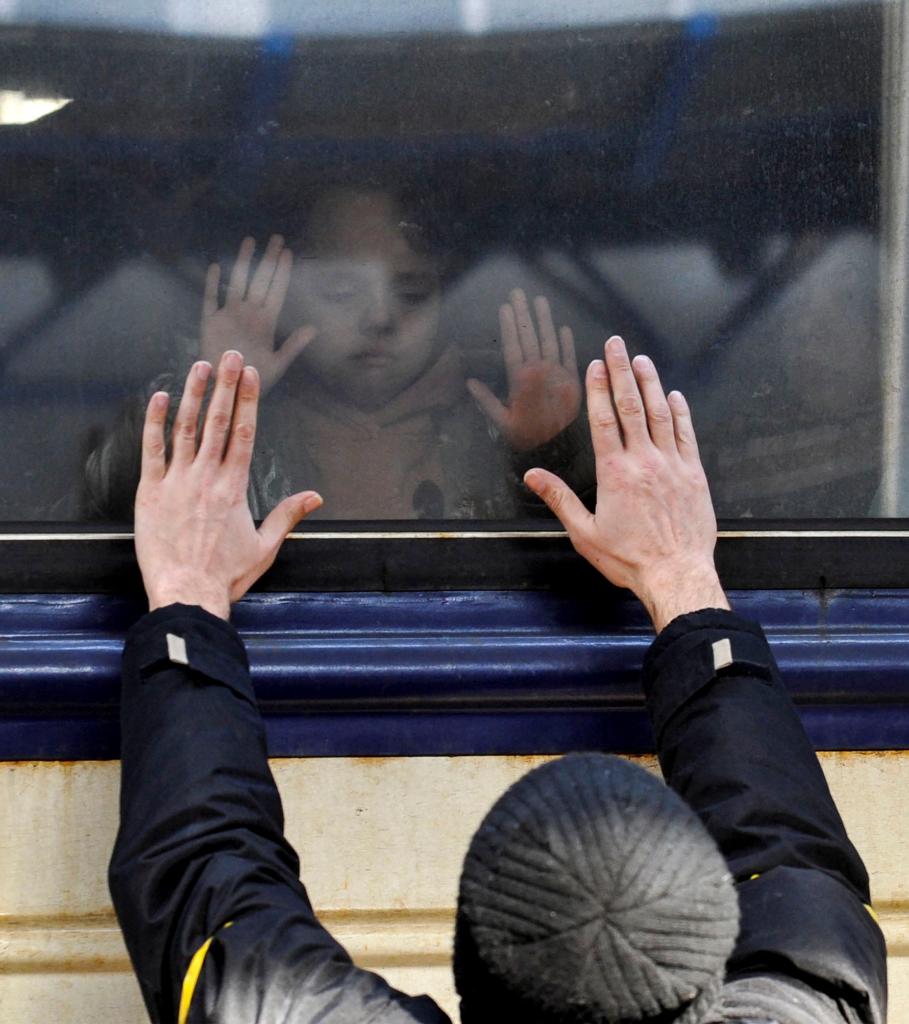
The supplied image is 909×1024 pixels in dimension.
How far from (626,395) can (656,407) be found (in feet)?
0.11

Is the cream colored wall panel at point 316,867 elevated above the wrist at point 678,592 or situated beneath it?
situated beneath

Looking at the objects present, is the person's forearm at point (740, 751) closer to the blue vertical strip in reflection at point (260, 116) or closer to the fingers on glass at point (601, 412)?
the fingers on glass at point (601, 412)

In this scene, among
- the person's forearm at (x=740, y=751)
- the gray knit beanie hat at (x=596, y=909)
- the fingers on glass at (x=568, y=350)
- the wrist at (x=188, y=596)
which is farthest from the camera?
the fingers on glass at (x=568, y=350)

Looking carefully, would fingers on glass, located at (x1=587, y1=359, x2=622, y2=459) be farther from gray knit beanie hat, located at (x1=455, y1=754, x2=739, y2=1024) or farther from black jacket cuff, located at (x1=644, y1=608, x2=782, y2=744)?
gray knit beanie hat, located at (x1=455, y1=754, x2=739, y2=1024)

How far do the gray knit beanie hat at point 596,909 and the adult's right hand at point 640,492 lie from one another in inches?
17.6

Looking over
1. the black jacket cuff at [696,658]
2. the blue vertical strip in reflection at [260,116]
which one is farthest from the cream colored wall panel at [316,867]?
the blue vertical strip in reflection at [260,116]

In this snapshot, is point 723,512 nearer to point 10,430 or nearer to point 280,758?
point 280,758

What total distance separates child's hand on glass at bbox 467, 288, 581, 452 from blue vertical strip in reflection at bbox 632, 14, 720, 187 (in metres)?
0.17

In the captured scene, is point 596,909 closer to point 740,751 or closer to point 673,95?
point 740,751

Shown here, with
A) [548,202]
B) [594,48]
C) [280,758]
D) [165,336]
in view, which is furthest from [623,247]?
[280,758]

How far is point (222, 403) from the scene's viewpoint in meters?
1.22

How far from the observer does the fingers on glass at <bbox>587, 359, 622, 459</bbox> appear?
4.12 feet

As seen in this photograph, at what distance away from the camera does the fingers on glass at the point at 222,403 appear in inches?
48.1

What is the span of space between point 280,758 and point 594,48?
76 cm
